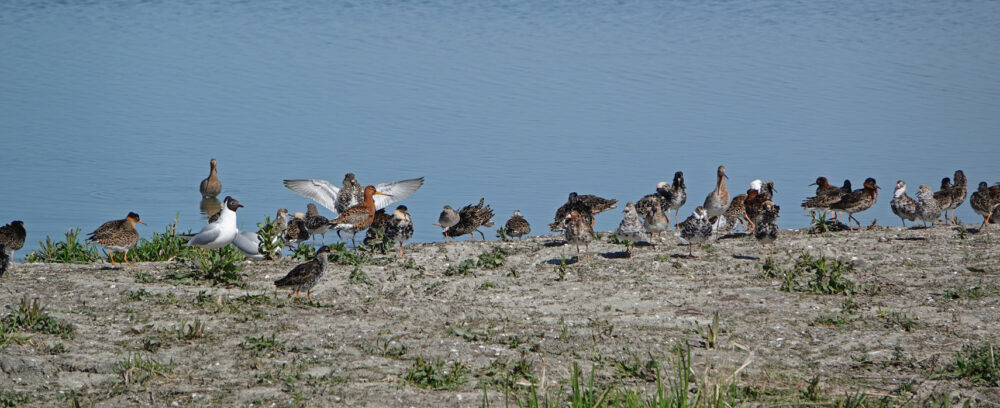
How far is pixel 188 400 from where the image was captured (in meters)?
7.56

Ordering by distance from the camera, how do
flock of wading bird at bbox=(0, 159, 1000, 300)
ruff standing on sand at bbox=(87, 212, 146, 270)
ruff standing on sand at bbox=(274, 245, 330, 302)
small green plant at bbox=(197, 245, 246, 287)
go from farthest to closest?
flock of wading bird at bbox=(0, 159, 1000, 300), ruff standing on sand at bbox=(87, 212, 146, 270), small green plant at bbox=(197, 245, 246, 287), ruff standing on sand at bbox=(274, 245, 330, 302)

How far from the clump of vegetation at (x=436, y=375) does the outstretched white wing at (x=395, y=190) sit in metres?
10.2

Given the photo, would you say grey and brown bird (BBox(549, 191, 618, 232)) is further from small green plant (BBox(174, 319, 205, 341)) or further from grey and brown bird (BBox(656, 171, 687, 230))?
small green plant (BBox(174, 319, 205, 341))

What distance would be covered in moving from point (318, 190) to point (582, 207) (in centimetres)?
509

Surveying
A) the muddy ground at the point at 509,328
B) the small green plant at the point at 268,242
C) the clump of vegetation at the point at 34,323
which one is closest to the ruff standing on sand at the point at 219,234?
the small green plant at the point at 268,242

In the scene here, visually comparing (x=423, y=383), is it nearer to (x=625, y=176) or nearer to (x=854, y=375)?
(x=854, y=375)

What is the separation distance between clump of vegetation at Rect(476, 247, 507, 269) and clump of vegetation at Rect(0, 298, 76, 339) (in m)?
5.24

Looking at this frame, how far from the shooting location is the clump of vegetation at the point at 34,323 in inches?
353

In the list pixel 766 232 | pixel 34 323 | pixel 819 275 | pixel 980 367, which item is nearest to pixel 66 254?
pixel 34 323

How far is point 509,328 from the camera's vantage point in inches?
389

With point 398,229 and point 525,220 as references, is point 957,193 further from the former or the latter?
point 398,229

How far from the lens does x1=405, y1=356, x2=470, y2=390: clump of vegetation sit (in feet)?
26.1

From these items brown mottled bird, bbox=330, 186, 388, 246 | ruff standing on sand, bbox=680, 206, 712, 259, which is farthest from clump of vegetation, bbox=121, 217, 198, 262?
ruff standing on sand, bbox=680, 206, 712, 259

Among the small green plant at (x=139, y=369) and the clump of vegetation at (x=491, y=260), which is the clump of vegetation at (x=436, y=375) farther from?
the clump of vegetation at (x=491, y=260)
